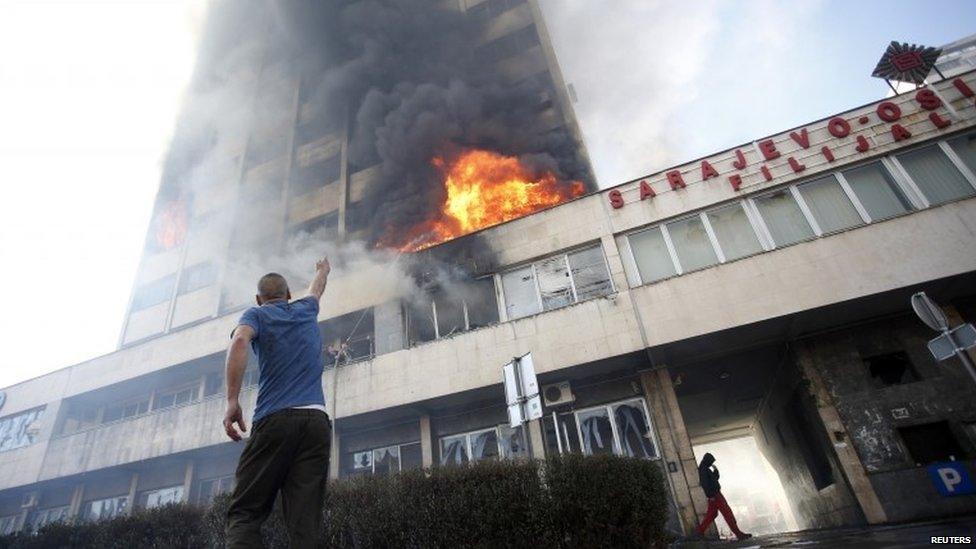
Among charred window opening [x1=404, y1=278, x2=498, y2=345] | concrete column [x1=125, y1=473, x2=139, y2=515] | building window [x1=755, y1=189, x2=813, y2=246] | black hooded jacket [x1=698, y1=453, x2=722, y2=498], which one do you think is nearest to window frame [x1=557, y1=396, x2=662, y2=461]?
black hooded jacket [x1=698, y1=453, x2=722, y2=498]

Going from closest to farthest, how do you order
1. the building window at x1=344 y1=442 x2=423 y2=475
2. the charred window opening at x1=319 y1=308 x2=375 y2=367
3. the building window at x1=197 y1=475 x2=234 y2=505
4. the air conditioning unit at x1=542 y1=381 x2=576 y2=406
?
the air conditioning unit at x1=542 y1=381 x2=576 y2=406
the building window at x1=344 y1=442 x2=423 y2=475
the charred window opening at x1=319 y1=308 x2=375 y2=367
the building window at x1=197 y1=475 x2=234 y2=505

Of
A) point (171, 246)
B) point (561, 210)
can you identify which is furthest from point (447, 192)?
point (171, 246)

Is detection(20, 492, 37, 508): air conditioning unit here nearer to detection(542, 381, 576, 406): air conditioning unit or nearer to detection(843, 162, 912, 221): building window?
detection(542, 381, 576, 406): air conditioning unit

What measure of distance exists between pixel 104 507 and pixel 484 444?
16.9 meters

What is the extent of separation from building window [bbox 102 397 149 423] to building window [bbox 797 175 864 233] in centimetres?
2593

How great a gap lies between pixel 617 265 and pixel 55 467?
23.8 meters

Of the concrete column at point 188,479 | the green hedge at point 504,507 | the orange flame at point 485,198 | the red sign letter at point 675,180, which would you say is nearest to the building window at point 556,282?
the red sign letter at point 675,180

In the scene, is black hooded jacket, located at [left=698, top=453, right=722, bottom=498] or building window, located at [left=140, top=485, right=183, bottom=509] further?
building window, located at [left=140, top=485, right=183, bottom=509]

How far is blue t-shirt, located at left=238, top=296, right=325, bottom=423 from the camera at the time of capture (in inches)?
121

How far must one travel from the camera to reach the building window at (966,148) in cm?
1112

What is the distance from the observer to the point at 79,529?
29.1 feet

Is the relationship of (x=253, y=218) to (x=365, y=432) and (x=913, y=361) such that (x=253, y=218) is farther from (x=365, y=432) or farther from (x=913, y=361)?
(x=913, y=361)

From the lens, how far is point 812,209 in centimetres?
1184

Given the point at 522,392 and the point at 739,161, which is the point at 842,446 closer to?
the point at 739,161
